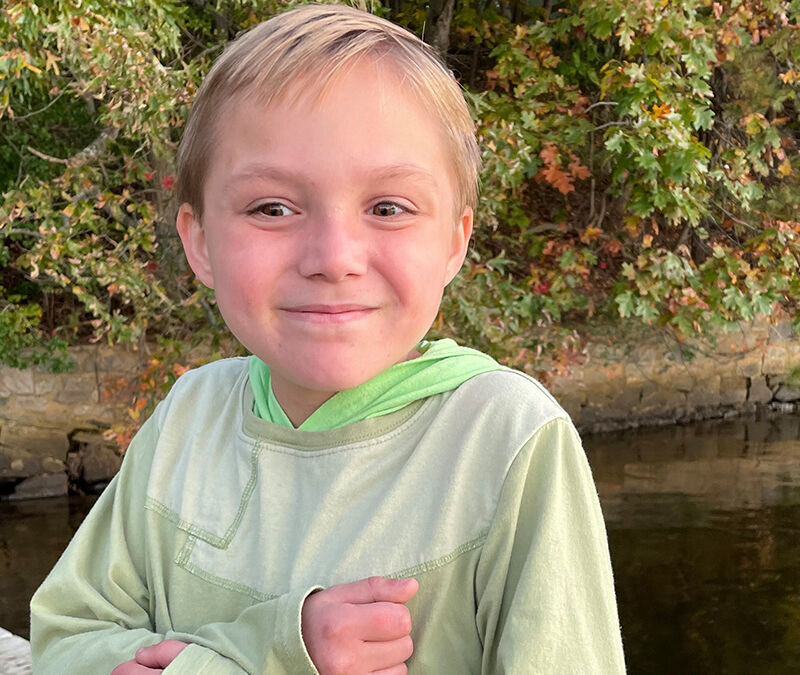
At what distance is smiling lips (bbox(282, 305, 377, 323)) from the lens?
107 cm

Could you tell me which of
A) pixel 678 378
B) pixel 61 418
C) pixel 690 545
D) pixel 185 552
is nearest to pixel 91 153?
pixel 61 418

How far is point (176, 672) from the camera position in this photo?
1064 millimetres

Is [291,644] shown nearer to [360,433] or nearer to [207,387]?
[360,433]

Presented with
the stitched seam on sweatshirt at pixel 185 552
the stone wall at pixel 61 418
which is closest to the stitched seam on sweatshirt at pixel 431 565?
the stitched seam on sweatshirt at pixel 185 552

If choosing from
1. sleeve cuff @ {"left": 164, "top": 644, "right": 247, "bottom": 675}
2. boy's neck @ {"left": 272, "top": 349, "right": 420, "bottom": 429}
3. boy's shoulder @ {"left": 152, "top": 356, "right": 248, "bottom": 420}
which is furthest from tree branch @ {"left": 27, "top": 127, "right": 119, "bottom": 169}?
sleeve cuff @ {"left": 164, "top": 644, "right": 247, "bottom": 675}

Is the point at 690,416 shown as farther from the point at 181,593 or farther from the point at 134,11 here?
the point at 181,593

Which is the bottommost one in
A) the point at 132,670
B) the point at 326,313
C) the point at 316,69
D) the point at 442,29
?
the point at 132,670

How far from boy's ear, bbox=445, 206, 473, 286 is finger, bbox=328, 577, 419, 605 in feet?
1.24

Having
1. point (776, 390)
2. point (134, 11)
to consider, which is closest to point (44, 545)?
point (134, 11)

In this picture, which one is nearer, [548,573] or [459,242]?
[548,573]

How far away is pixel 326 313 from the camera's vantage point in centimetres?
108

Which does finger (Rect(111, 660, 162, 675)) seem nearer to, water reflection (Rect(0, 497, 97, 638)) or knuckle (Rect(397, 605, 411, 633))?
knuckle (Rect(397, 605, 411, 633))

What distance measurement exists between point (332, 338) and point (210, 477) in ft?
0.98

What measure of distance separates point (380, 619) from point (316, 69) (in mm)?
593
